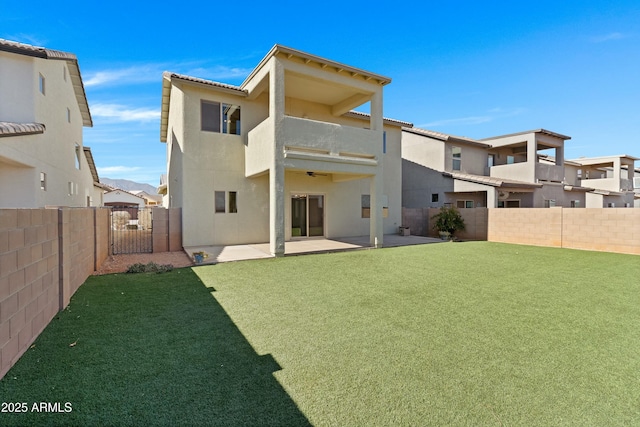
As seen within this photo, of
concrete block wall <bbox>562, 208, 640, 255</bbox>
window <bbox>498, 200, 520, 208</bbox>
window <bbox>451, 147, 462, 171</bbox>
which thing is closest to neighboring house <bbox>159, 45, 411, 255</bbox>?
concrete block wall <bbox>562, 208, 640, 255</bbox>

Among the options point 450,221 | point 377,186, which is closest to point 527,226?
point 450,221

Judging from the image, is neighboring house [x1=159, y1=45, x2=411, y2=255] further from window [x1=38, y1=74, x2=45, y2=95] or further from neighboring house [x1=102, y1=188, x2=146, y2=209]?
neighboring house [x1=102, y1=188, x2=146, y2=209]

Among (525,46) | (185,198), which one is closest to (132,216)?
(185,198)

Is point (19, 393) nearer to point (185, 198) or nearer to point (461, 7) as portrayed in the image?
point (185, 198)

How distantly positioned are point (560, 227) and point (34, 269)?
→ 18173 millimetres

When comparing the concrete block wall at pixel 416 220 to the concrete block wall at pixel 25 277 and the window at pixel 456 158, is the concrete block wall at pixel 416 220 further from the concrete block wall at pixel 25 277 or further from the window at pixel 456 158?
the concrete block wall at pixel 25 277

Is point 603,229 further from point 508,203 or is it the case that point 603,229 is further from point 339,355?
point 339,355

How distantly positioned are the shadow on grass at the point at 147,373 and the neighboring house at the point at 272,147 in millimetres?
6226

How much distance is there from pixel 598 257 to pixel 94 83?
28011mm

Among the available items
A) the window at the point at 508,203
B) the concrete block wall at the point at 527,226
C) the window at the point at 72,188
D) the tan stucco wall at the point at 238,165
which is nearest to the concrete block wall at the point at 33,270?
the tan stucco wall at the point at 238,165

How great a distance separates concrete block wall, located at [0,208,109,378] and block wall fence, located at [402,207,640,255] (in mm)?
17493

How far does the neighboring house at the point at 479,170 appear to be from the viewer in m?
20.9

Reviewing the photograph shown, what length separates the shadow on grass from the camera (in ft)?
8.63

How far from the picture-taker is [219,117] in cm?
1333
